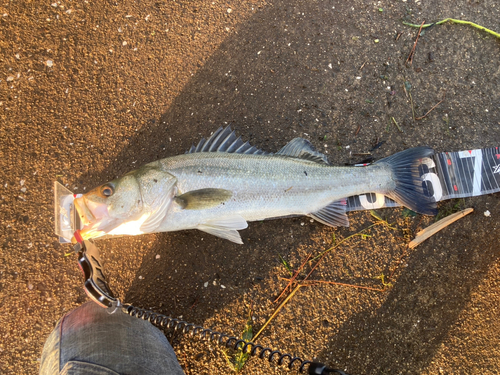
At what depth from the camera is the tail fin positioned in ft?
10.1

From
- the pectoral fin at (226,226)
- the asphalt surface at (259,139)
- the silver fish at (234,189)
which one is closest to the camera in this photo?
the silver fish at (234,189)

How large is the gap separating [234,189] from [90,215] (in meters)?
1.28

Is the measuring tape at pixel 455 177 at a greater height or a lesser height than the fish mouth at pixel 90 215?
lesser

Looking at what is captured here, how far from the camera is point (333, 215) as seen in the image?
3.09 meters

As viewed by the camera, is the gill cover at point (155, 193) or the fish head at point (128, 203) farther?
the gill cover at point (155, 193)

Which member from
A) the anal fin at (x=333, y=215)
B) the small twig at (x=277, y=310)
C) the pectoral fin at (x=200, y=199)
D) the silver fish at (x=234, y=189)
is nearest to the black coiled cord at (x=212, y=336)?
the small twig at (x=277, y=310)

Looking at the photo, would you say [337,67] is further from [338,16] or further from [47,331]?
[47,331]

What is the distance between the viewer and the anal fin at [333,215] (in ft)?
10.1

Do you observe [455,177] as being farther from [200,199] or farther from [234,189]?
[200,199]

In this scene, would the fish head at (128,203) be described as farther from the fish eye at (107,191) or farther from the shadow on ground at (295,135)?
the shadow on ground at (295,135)

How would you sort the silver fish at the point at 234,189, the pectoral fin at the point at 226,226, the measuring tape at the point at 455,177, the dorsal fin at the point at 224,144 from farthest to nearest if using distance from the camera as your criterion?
the measuring tape at the point at 455,177, the dorsal fin at the point at 224,144, the pectoral fin at the point at 226,226, the silver fish at the point at 234,189

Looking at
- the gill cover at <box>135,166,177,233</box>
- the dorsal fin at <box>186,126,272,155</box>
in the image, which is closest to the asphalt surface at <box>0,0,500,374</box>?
the dorsal fin at <box>186,126,272,155</box>

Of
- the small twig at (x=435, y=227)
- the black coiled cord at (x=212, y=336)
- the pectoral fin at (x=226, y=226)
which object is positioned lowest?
the black coiled cord at (x=212, y=336)

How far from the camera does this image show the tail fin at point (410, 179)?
3078 millimetres
